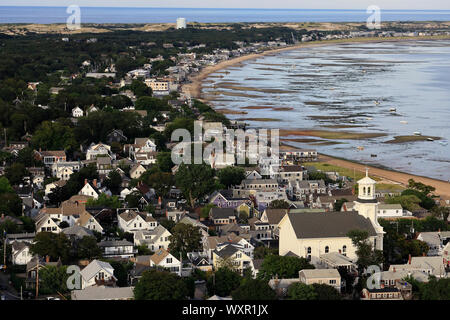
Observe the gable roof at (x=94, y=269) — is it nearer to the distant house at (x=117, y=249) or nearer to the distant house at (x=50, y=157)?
the distant house at (x=117, y=249)

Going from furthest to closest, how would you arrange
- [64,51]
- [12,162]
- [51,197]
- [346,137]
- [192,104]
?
1. [64,51]
2. [192,104]
3. [346,137]
4. [12,162]
5. [51,197]

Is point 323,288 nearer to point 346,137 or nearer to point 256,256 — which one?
point 256,256

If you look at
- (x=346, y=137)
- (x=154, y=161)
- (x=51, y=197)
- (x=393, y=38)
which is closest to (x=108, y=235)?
(x=51, y=197)

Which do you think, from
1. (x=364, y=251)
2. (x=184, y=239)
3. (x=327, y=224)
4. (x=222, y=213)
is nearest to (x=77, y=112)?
A: (x=222, y=213)

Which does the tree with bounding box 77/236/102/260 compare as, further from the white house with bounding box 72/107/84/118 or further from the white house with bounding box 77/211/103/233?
the white house with bounding box 72/107/84/118

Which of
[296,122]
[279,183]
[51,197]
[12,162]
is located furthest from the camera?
[296,122]

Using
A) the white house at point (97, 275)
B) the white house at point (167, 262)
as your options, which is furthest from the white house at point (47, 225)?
the white house at point (167, 262)
